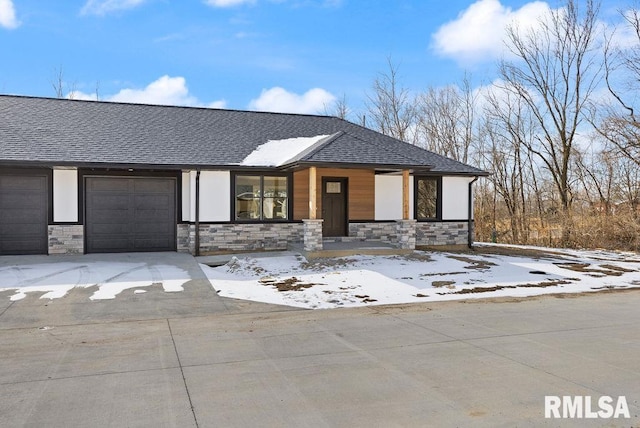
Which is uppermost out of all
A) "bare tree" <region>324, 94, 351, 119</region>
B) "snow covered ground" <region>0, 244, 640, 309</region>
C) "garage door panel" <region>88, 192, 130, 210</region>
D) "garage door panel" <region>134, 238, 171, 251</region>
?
"bare tree" <region>324, 94, 351, 119</region>

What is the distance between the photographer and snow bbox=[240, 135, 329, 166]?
1421 centimetres

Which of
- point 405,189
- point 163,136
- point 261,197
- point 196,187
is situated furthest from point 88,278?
point 405,189

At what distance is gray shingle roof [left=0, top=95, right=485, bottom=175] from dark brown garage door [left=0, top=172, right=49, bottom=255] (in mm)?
1094

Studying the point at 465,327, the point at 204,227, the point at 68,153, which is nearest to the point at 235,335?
the point at 465,327

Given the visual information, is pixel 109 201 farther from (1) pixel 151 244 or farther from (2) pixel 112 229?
(1) pixel 151 244

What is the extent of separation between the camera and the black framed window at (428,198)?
16.7 metres

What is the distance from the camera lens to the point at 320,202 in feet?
A: 51.4

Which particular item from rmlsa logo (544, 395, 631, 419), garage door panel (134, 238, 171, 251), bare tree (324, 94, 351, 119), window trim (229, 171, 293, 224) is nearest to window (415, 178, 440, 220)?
window trim (229, 171, 293, 224)

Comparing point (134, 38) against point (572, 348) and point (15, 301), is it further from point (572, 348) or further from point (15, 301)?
point (572, 348)

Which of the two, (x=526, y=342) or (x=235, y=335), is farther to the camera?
(x=235, y=335)

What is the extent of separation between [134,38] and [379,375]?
24.3m

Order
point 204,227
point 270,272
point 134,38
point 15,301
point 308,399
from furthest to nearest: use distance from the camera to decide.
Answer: point 134,38
point 204,227
point 270,272
point 15,301
point 308,399

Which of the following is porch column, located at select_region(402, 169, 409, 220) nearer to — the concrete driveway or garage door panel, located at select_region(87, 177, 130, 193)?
the concrete driveway

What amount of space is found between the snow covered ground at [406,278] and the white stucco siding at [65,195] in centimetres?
480
